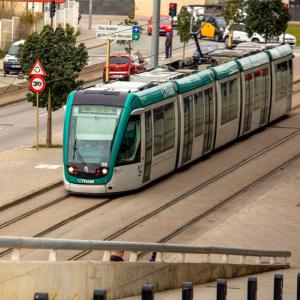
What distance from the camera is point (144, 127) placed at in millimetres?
31172

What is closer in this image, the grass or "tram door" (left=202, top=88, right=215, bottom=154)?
"tram door" (left=202, top=88, right=215, bottom=154)

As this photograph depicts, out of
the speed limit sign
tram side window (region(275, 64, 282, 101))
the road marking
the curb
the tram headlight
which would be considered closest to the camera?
the curb

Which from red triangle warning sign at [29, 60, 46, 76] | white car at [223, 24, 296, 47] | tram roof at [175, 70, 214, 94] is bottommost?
white car at [223, 24, 296, 47]

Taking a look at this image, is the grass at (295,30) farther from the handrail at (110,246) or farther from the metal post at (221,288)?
the metal post at (221,288)

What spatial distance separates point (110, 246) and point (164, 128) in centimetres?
1532

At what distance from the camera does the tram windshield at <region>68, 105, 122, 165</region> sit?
99.7 ft

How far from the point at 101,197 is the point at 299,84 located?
81.9ft

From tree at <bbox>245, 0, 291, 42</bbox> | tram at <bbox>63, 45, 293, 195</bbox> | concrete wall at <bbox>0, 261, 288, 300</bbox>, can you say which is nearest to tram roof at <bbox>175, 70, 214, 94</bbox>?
tram at <bbox>63, 45, 293, 195</bbox>

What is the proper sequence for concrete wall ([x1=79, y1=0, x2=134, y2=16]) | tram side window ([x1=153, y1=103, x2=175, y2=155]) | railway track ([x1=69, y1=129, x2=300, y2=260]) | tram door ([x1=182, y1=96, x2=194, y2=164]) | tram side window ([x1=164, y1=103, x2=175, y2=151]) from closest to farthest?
railway track ([x1=69, y1=129, x2=300, y2=260])
tram side window ([x1=153, y1=103, x2=175, y2=155])
tram side window ([x1=164, y1=103, x2=175, y2=151])
tram door ([x1=182, y1=96, x2=194, y2=164])
concrete wall ([x1=79, y1=0, x2=134, y2=16])

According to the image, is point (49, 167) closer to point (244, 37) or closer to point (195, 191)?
point (195, 191)

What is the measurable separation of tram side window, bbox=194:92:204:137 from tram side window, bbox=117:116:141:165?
14.3 feet

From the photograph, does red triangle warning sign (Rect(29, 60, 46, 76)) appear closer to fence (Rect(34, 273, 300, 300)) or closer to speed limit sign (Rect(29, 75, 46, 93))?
speed limit sign (Rect(29, 75, 46, 93))

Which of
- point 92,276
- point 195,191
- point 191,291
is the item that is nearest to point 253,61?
point 195,191

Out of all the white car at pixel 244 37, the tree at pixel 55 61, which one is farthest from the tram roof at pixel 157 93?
the white car at pixel 244 37
